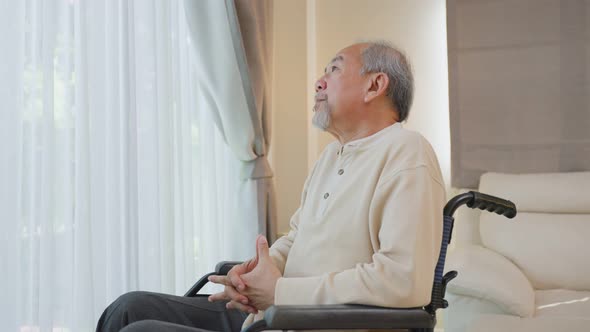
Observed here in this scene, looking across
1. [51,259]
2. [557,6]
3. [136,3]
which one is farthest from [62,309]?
[557,6]

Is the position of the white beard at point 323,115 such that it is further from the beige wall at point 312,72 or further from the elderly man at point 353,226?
the beige wall at point 312,72

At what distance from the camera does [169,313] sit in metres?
1.39

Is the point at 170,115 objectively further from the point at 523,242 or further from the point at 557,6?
the point at 557,6

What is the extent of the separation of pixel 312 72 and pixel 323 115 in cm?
187

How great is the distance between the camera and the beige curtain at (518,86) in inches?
115

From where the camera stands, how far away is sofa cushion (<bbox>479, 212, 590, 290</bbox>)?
2.44m

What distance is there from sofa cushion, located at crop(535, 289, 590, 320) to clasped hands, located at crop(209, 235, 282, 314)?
3.98ft

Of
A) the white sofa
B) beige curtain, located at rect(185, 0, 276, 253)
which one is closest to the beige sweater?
the white sofa

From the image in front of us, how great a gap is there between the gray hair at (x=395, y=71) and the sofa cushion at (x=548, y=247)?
4.21ft

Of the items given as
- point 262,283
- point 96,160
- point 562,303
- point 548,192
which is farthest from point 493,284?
point 96,160

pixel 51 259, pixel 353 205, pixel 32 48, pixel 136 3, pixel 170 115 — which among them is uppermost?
pixel 136 3

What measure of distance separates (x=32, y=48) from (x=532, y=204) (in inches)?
81.1

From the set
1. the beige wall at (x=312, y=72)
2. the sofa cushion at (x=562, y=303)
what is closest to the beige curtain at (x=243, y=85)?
the beige wall at (x=312, y=72)

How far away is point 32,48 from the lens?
158cm
